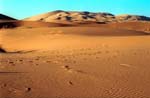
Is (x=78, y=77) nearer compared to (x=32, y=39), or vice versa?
(x=78, y=77)

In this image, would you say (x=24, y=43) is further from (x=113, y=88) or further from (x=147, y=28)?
(x=147, y=28)

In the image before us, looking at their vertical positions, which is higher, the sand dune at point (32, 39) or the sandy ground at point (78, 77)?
the sandy ground at point (78, 77)

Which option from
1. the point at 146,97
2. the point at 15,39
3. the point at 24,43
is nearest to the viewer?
the point at 146,97

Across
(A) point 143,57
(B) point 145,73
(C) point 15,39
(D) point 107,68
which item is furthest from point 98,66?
(C) point 15,39

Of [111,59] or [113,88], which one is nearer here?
[113,88]

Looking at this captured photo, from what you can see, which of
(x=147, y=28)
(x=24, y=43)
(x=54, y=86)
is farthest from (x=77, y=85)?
(x=147, y=28)

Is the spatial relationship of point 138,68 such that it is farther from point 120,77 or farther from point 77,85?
point 77,85

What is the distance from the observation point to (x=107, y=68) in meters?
12.9

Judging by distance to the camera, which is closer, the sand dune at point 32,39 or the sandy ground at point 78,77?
the sandy ground at point 78,77

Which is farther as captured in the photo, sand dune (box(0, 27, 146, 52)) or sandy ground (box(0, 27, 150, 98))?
sand dune (box(0, 27, 146, 52))

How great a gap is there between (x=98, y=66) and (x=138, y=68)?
4.37ft

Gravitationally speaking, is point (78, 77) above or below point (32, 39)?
above

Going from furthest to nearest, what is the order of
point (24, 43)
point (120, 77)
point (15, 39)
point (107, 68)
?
point (15, 39) → point (24, 43) → point (107, 68) → point (120, 77)

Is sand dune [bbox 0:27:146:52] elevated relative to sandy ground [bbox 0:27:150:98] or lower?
lower
